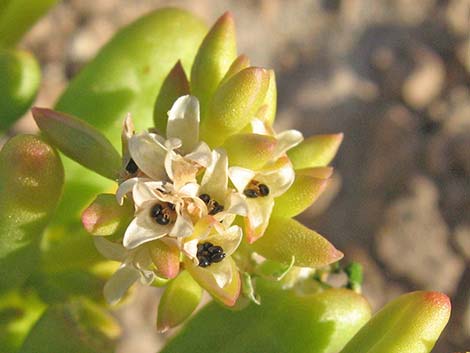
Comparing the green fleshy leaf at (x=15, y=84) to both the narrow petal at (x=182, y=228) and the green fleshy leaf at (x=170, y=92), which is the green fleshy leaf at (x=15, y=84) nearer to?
the green fleshy leaf at (x=170, y=92)

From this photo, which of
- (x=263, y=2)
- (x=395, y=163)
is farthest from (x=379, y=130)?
(x=263, y=2)

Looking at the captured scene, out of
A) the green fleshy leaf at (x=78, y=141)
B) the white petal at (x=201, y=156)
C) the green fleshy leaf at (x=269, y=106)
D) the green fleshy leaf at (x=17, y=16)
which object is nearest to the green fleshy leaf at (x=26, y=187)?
the green fleshy leaf at (x=78, y=141)

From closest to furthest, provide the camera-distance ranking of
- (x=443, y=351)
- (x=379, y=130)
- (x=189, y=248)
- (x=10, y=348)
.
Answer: (x=189, y=248)
(x=10, y=348)
(x=443, y=351)
(x=379, y=130)

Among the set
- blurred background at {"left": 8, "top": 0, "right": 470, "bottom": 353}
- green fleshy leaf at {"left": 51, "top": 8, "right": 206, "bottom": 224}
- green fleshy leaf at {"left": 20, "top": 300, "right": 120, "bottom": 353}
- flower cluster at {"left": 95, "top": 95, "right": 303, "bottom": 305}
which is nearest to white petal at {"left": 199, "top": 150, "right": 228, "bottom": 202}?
flower cluster at {"left": 95, "top": 95, "right": 303, "bottom": 305}

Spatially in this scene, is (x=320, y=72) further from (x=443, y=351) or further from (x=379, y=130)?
(x=443, y=351)

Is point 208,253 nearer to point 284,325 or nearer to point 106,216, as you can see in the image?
point 106,216

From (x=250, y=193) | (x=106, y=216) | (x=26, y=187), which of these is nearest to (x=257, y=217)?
(x=250, y=193)
